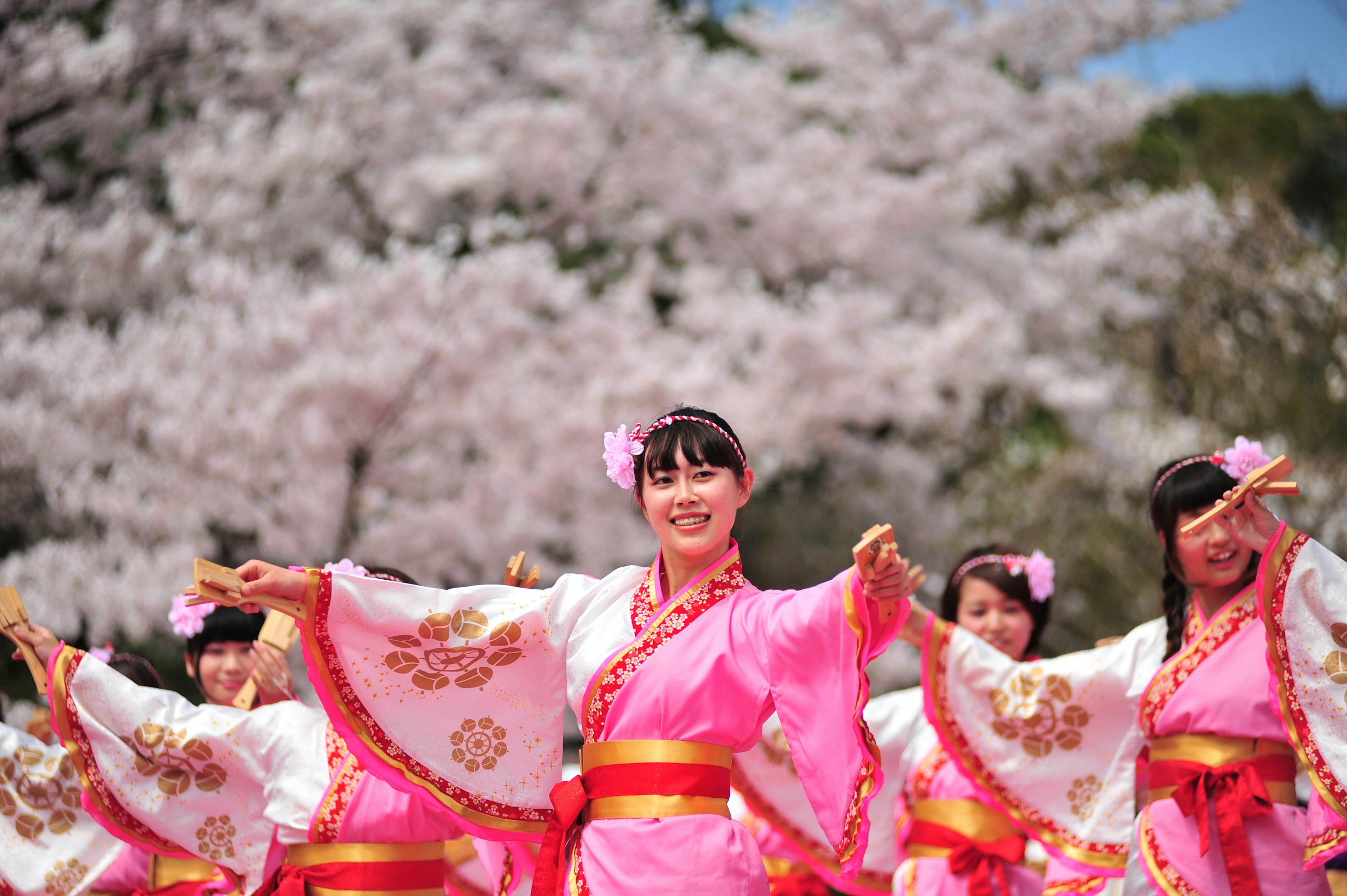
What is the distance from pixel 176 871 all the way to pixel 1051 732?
2742mm

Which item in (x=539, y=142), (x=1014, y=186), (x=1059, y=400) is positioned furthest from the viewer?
(x=1014, y=186)

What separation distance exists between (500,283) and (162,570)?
260 centimetres

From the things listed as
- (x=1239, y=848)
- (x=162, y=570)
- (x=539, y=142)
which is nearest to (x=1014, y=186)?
(x=539, y=142)

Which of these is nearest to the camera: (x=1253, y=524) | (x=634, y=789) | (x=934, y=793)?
(x=634, y=789)

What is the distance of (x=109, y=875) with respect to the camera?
13.1ft

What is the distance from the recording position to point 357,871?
3.26 meters

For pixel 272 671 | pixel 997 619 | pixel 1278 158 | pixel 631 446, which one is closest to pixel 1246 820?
pixel 997 619

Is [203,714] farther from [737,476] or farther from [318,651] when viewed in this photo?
[737,476]

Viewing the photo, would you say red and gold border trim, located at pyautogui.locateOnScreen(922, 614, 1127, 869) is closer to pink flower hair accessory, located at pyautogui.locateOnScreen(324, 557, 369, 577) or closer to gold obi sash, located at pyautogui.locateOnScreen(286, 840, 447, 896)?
gold obi sash, located at pyautogui.locateOnScreen(286, 840, 447, 896)

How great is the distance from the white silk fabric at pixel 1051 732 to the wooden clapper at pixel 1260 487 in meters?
1.03

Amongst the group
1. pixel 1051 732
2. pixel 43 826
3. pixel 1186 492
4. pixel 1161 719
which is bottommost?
pixel 43 826

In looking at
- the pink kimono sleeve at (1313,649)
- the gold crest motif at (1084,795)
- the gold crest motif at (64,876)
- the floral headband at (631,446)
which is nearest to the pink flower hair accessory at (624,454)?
the floral headband at (631,446)

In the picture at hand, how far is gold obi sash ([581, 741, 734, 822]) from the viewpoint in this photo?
8.20 ft

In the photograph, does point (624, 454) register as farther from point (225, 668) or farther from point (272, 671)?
point (225, 668)
